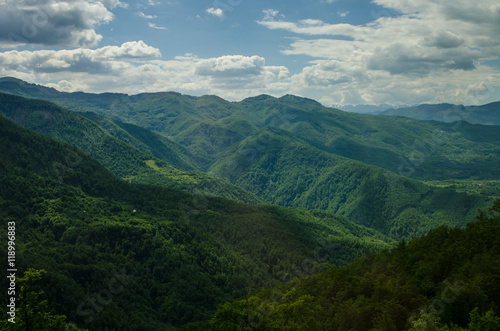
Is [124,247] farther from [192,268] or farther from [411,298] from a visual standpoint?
[411,298]

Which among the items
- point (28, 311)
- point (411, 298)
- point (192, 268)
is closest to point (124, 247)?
point (192, 268)

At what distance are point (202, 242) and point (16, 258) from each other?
7862 centimetres

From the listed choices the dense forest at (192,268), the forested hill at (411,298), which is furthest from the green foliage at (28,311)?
the forested hill at (411,298)

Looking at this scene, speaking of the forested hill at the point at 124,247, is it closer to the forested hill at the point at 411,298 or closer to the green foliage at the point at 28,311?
the forested hill at the point at 411,298

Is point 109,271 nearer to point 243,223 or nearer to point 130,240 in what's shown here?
point 130,240

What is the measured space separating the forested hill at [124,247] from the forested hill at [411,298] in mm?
64537

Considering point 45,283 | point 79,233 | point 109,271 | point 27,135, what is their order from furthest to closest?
point 27,135 → point 79,233 → point 109,271 → point 45,283

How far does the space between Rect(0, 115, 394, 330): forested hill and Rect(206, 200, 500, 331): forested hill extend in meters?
64.5

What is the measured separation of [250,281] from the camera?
490 ft

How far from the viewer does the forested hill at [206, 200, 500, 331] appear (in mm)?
48125

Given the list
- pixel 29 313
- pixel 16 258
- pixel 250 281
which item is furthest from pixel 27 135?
pixel 29 313

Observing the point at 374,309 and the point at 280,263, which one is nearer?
the point at 374,309

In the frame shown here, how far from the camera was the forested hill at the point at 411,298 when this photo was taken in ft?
158

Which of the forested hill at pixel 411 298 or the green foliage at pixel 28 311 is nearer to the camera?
the green foliage at pixel 28 311
